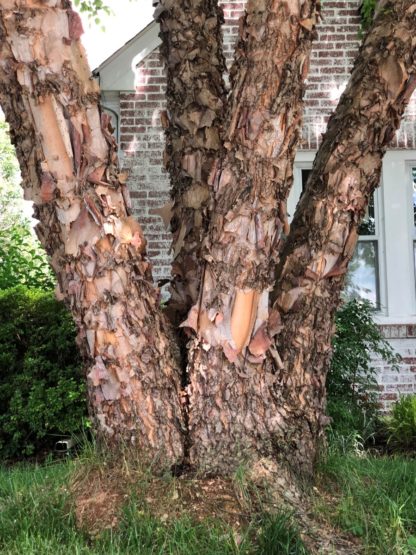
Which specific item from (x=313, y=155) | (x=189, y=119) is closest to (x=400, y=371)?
(x=313, y=155)

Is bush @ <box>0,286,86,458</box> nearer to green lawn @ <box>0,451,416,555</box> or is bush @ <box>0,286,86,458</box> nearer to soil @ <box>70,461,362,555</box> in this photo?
green lawn @ <box>0,451,416,555</box>

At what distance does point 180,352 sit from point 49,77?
1.41 metres

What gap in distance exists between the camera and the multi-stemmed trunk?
2.74 m

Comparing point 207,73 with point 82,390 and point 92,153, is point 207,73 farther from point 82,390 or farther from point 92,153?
point 82,390

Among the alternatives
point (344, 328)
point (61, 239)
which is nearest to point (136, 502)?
point (61, 239)

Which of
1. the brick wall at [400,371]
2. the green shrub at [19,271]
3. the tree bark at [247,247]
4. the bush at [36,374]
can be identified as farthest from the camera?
the brick wall at [400,371]

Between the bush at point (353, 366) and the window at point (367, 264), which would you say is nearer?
the bush at point (353, 366)

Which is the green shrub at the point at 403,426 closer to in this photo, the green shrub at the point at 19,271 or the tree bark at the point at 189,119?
the tree bark at the point at 189,119

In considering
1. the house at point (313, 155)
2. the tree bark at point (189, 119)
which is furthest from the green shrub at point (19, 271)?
the tree bark at point (189, 119)

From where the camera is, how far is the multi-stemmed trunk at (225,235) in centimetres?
274

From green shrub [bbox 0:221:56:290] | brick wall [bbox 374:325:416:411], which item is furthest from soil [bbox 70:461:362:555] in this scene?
brick wall [bbox 374:325:416:411]

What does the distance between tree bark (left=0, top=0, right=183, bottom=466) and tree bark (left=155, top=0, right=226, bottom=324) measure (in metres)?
0.36

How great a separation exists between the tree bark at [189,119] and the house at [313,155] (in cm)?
370

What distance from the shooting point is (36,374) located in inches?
209
